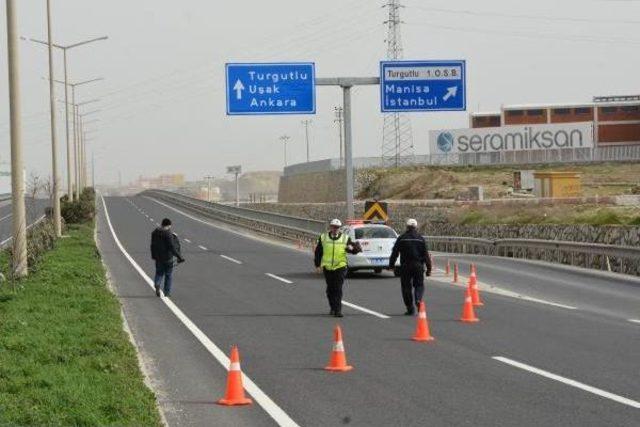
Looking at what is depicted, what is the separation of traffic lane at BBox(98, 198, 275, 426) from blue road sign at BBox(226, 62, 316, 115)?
13.0m

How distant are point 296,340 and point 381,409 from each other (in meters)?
5.18

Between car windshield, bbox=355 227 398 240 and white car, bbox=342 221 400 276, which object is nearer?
white car, bbox=342 221 400 276

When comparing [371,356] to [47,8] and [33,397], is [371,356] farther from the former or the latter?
[47,8]

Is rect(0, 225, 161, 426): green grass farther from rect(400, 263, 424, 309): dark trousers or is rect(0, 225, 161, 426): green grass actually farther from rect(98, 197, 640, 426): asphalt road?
rect(400, 263, 424, 309): dark trousers

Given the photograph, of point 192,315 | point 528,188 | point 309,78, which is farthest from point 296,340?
point 528,188

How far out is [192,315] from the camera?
1811 centimetres

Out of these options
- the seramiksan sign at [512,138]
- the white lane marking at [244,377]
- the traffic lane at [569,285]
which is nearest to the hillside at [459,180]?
the seramiksan sign at [512,138]

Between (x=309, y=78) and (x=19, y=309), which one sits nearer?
(x=19, y=309)

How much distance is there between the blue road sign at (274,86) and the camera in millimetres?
36281

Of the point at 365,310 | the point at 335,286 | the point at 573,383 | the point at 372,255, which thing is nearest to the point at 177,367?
the point at 573,383

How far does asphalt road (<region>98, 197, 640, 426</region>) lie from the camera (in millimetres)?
9289

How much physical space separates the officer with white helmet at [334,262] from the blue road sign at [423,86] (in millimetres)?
19693

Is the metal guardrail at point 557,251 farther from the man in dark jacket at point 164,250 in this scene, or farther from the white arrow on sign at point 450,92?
the man in dark jacket at point 164,250

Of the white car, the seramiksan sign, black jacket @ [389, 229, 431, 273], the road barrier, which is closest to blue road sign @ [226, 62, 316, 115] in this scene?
the road barrier
